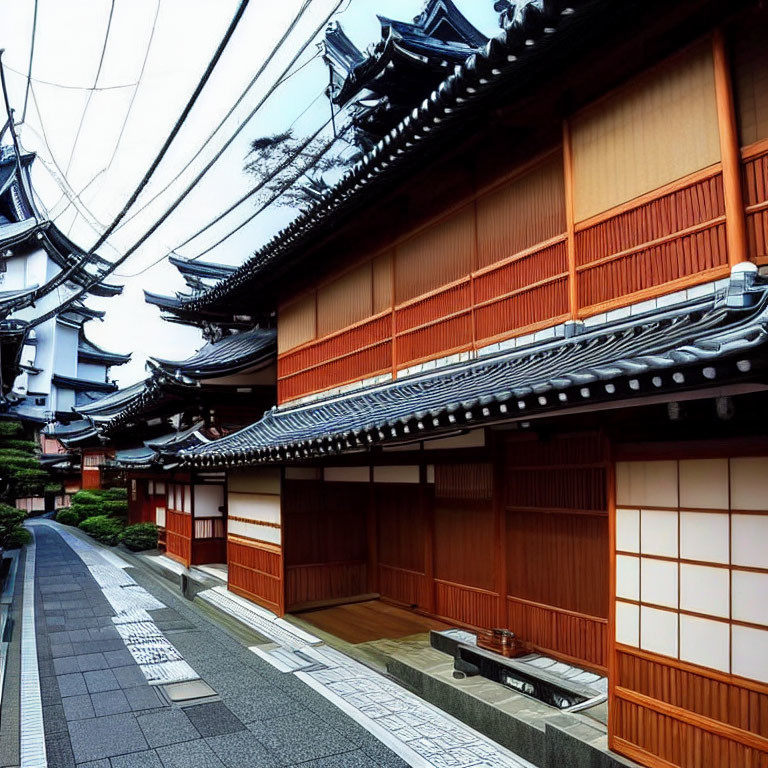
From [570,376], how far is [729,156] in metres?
2.76

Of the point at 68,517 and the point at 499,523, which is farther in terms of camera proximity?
the point at 68,517

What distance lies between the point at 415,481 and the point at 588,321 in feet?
15.9

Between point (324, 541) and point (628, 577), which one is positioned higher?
point (628, 577)

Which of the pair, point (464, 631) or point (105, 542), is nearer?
point (464, 631)

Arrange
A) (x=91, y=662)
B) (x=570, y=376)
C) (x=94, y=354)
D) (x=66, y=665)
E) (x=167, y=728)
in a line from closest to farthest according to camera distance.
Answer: (x=570, y=376) < (x=167, y=728) < (x=66, y=665) < (x=91, y=662) < (x=94, y=354)

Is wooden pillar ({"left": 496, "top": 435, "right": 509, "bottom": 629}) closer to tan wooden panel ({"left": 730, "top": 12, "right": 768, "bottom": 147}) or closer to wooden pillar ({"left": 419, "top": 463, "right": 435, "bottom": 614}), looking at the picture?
wooden pillar ({"left": 419, "top": 463, "right": 435, "bottom": 614})

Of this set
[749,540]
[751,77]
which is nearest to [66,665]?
[749,540]

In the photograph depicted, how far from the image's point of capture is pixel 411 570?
37.7 feet

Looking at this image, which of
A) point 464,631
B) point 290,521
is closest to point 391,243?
point 290,521

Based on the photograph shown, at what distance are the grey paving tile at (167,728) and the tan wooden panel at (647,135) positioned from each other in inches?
288

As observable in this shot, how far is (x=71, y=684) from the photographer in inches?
345

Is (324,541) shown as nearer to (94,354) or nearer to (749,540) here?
(749,540)

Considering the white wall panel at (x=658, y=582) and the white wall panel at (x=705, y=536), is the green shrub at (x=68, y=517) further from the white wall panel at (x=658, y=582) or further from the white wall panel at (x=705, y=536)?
the white wall panel at (x=705, y=536)

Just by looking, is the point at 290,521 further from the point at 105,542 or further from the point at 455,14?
the point at 105,542
